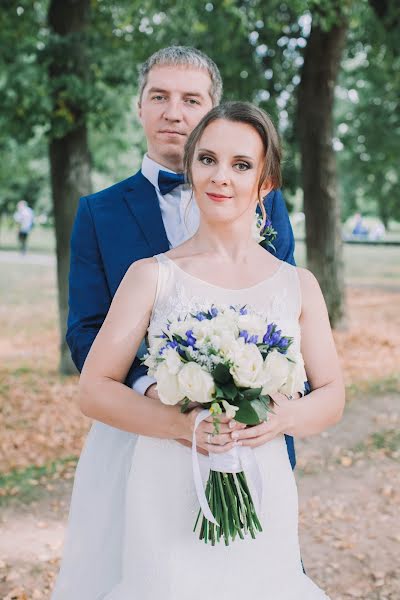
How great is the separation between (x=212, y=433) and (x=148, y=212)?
106cm

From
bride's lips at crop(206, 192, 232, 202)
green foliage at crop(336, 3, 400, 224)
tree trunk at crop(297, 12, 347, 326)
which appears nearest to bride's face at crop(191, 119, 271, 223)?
bride's lips at crop(206, 192, 232, 202)

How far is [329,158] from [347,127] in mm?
11856

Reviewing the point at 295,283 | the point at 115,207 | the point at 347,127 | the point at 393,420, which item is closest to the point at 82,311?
the point at 115,207

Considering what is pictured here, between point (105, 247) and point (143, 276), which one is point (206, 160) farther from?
point (105, 247)

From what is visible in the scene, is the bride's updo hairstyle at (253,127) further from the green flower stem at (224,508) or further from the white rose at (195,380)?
the green flower stem at (224,508)

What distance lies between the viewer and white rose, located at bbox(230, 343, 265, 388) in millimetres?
2146

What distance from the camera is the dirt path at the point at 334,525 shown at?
4863 millimetres

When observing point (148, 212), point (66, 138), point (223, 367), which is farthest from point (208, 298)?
point (66, 138)

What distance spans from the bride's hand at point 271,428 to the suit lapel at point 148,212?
825 mm

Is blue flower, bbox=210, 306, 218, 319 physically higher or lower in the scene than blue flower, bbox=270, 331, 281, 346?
higher

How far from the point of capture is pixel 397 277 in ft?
82.3

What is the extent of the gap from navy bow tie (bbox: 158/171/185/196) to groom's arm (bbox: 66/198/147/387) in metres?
0.31

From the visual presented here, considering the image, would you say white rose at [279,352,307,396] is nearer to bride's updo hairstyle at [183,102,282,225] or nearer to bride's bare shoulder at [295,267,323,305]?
bride's bare shoulder at [295,267,323,305]

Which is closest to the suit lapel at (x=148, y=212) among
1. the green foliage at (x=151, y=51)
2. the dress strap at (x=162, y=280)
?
the dress strap at (x=162, y=280)
